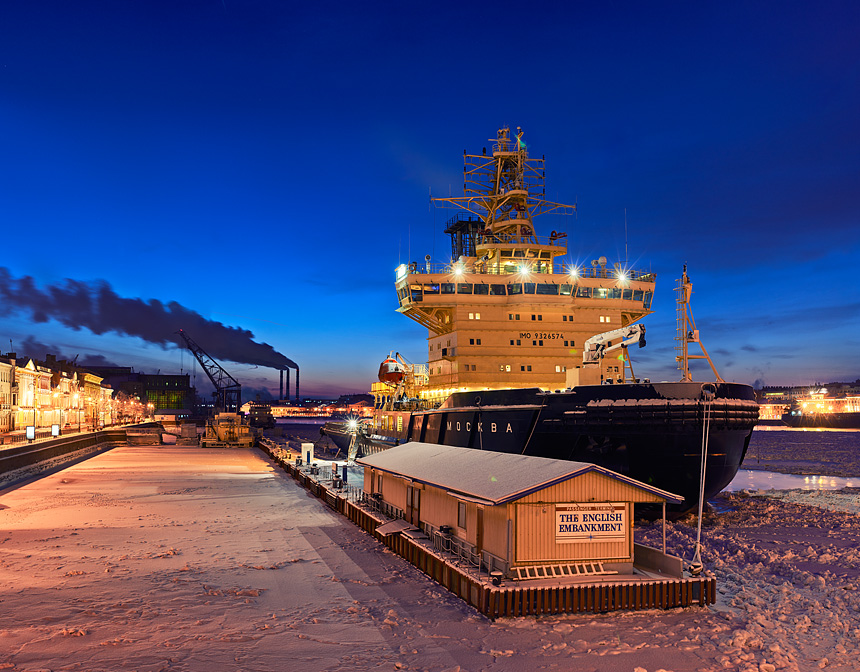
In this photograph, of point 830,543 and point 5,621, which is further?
point 830,543

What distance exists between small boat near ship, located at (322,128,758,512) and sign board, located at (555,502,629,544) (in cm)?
633

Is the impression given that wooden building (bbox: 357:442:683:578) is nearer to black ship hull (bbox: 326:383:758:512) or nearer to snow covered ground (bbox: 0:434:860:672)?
snow covered ground (bbox: 0:434:860:672)

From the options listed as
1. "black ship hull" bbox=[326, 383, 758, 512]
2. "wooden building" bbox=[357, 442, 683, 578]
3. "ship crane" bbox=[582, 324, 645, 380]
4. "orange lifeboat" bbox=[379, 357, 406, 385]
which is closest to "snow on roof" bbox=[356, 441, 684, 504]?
"wooden building" bbox=[357, 442, 683, 578]

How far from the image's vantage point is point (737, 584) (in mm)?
16641

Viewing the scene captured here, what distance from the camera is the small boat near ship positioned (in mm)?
22000

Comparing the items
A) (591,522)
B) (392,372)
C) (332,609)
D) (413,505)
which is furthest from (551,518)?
(392,372)

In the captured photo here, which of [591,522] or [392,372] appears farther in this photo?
[392,372]

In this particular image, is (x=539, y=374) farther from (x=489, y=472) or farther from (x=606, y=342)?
(x=489, y=472)

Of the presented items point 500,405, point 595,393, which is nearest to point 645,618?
point 595,393

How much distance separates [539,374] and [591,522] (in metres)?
22.2

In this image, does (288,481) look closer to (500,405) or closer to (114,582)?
(500,405)

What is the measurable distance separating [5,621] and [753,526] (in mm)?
26163

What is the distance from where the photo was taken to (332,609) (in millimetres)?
14266

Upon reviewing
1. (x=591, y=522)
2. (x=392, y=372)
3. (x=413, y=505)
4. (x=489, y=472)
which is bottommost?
(x=413, y=505)
